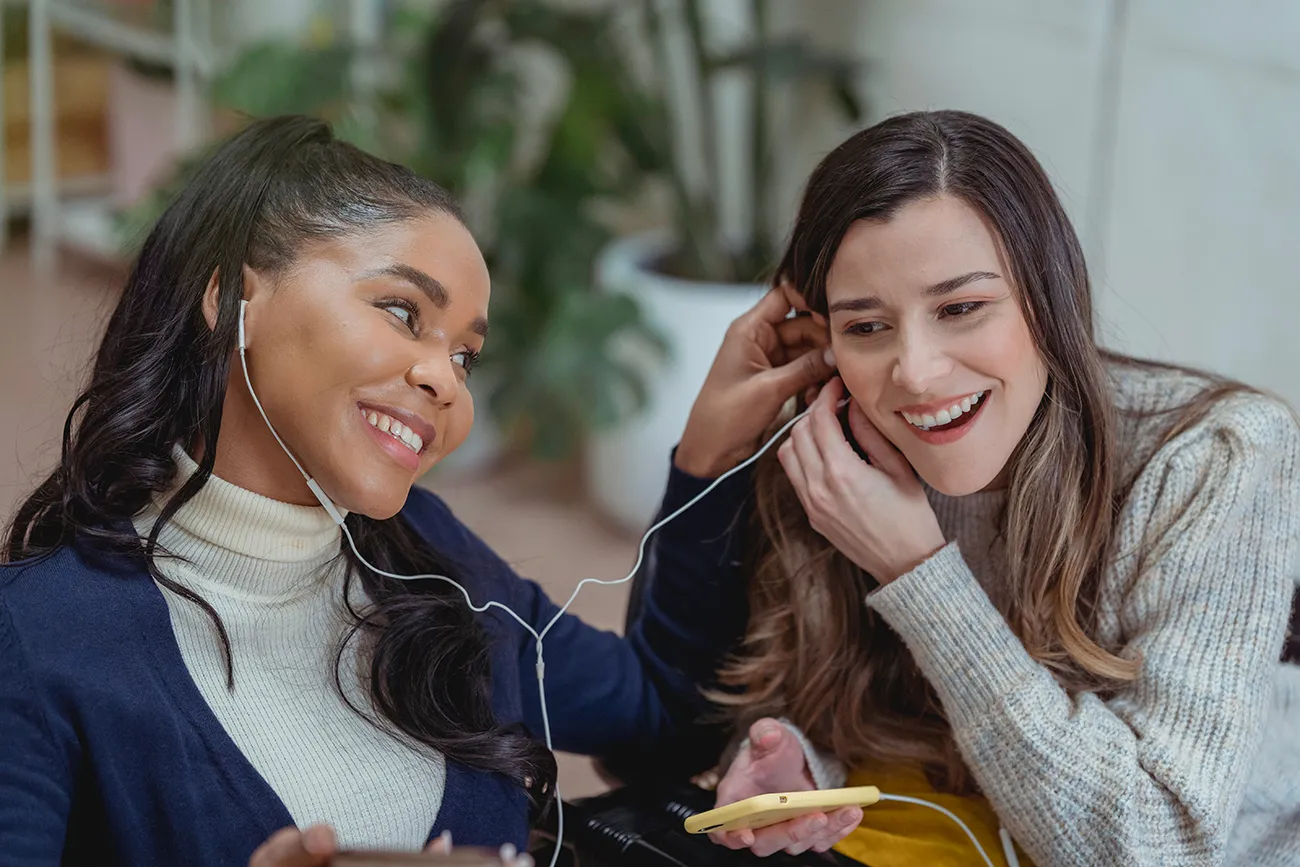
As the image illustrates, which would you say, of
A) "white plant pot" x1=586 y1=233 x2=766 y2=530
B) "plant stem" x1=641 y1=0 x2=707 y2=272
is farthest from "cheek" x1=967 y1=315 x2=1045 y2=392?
"plant stem" x1=641 y1=0 x2=707 y2=272

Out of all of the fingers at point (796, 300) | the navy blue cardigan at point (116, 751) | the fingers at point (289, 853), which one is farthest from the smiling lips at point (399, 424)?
Result: the fingers at point (796, 300)

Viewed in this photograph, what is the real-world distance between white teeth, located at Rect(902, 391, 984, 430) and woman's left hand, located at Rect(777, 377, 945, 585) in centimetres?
9

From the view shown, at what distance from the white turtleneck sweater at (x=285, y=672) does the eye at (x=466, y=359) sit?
169 mm

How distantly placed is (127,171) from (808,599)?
11.7 ft

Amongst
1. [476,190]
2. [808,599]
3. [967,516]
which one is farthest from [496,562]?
[476,190]


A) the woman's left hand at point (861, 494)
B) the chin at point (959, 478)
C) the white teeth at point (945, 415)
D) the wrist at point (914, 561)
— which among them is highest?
the white teeth at point (945, 415)

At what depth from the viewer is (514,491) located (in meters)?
3.47

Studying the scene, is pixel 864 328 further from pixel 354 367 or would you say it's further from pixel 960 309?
pixel 354 367

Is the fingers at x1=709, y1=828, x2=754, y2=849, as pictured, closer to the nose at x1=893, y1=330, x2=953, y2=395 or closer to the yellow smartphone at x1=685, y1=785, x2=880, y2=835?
the yellow smartphone at x1=685, y1=785, x2=880, y2=835

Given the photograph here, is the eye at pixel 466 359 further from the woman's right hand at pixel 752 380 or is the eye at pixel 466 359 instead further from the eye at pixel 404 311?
the woman's right hand at pixel 752 380

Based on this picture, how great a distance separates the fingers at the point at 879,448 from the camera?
143 cm

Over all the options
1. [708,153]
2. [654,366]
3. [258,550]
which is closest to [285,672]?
[258,550]

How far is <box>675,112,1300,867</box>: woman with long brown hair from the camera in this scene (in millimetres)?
1290

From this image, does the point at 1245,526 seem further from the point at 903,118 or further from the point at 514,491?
the point at 514,491
